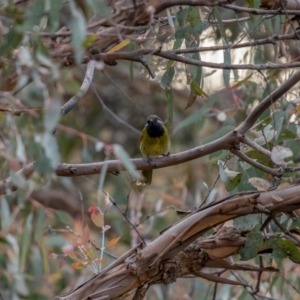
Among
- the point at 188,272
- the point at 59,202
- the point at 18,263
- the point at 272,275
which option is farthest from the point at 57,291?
the point at 188,272

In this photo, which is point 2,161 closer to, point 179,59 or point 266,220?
point 179,59

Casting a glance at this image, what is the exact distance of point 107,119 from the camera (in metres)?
4.83

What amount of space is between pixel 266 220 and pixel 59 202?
320 cm

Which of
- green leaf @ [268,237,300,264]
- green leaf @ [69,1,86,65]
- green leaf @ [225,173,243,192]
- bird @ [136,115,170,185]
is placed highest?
green leaf @ [69,1,86,65]

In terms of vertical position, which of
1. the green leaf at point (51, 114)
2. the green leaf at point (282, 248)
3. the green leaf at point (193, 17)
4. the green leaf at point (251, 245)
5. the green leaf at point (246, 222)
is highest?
the green leaf at point (51, 114)

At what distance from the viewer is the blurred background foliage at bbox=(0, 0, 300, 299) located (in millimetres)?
1233

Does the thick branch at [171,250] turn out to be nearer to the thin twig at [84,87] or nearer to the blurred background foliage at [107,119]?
the blurred background foliage at [107,119]

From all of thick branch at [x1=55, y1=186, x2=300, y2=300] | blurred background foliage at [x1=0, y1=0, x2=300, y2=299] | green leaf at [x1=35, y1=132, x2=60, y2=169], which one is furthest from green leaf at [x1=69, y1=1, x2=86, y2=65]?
thick branch at [x1=55, y1=186, x2=300, y2=300]

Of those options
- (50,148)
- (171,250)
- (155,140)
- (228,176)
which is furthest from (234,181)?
(155,140)

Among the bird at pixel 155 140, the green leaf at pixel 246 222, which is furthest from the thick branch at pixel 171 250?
the bird at pixel 155 140

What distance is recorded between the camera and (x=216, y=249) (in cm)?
169

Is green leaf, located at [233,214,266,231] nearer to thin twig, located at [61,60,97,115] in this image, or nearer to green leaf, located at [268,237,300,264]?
green leaf, located at [268,237,300,264]

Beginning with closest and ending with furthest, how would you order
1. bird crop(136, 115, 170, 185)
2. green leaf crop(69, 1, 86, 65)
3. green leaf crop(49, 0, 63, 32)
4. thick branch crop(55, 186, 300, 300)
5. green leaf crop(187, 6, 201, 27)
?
1. green leaf crop(69, 1, 86, 65)
2. green leaf crop(49, 0, 63, 32)
3. thick branch crop(55, 186, 300, 300)
4. green leaf crop(187, 6, 201, 27)
5. bird crop(136, 115, 170, 185)

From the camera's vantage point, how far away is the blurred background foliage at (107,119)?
1233 mm
